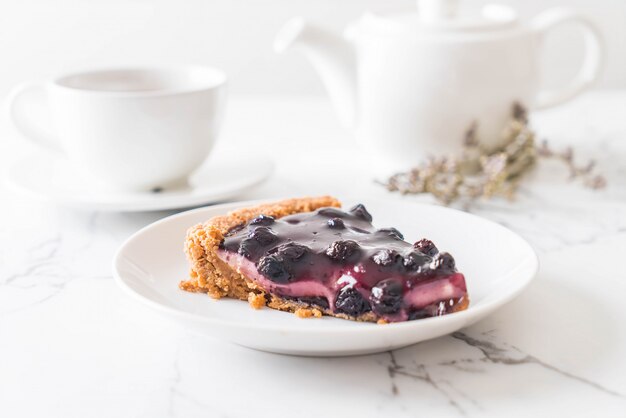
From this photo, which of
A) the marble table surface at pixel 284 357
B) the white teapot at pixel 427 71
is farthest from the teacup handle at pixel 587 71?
the marble table surface at pixel 284 357

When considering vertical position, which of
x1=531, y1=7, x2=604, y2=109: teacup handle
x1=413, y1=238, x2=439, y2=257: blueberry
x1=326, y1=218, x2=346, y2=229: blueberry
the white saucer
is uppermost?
x1=531, y1=7, x2=604, y2=109: teacup handle

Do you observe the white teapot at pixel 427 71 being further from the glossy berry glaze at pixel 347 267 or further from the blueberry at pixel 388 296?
the blueberry at pixel 388 296

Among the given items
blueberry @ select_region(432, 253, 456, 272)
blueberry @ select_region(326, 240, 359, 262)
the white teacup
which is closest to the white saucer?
the white teacup

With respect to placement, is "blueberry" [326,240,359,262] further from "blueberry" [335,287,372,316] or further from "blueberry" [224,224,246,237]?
"blueberry" [224,224,246,237]

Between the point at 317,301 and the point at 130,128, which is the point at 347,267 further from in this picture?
the point at 130,128

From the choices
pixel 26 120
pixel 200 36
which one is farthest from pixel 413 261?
pixel 200 36

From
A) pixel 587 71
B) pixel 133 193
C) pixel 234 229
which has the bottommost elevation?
pixel 133 193

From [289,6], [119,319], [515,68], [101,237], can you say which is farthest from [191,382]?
[289,6]
